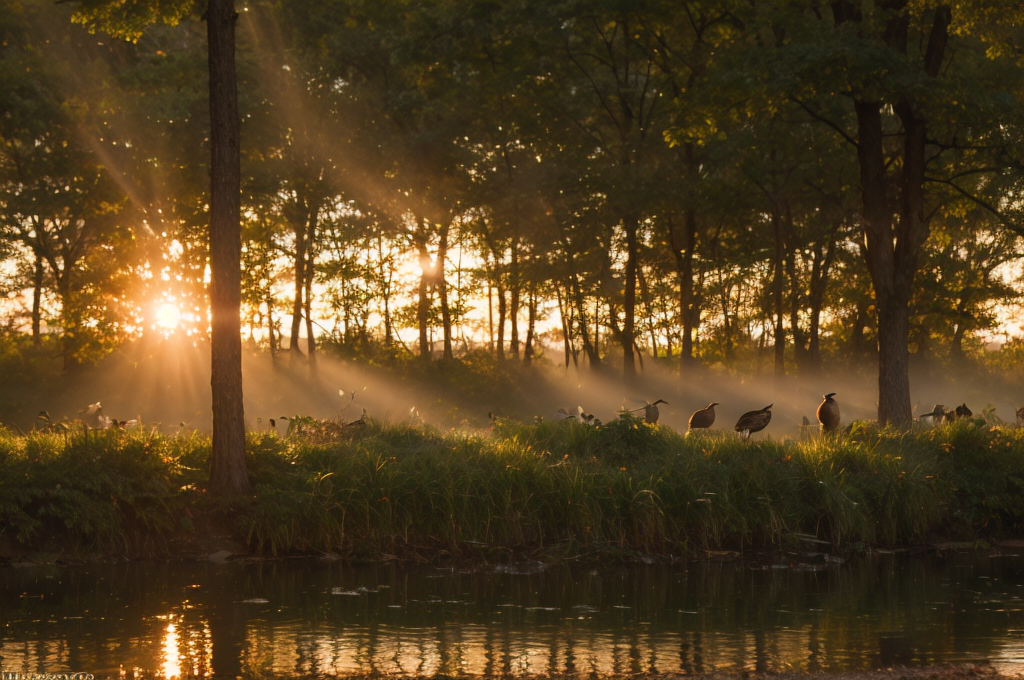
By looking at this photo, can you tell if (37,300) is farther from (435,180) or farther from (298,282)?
(435,180)

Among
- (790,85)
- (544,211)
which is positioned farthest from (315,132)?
(790,85)

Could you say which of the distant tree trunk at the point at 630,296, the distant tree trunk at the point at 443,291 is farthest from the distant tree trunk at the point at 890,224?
the distant tree trunk at the point at 443,291

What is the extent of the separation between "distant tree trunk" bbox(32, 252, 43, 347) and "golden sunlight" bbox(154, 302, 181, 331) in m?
5.48

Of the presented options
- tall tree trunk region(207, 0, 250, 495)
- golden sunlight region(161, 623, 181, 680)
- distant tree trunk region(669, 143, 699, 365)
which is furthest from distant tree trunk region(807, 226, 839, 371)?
golden sunlight region(161, 623, 181, 680)

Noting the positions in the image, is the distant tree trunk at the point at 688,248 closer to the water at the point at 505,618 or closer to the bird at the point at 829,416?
the bird at the point at 829,416

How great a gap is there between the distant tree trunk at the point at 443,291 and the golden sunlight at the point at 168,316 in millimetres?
10085

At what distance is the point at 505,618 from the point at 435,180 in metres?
30.9

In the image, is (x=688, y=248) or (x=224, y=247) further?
(x=688, y=248)

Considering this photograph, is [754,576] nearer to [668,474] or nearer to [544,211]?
[668,474]

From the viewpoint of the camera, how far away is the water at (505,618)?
28.7 feet

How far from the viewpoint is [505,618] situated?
10633 mm

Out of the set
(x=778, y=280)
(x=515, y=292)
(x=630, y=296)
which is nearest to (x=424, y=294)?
(x=515, y=292)

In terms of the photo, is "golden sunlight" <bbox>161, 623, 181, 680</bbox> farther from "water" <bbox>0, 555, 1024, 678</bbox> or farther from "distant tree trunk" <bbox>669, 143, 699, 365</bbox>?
"distant tree trunk" <bbox>669, 143, 699, 365</bbox>

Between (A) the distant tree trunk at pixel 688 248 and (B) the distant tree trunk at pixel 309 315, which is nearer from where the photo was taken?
(A) the distant tree trunk at pixel 688 248
